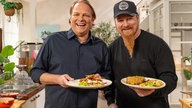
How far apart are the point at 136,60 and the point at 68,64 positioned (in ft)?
1.47

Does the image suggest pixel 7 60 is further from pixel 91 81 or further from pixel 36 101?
pixel 91 81

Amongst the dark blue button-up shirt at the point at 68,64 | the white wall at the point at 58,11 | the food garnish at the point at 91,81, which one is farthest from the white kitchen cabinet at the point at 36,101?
the white wall at the point at 58,11

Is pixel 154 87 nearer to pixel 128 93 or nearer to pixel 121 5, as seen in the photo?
pixel 128 93

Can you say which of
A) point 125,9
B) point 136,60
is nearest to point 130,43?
point 136,60

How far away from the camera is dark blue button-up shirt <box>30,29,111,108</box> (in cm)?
170

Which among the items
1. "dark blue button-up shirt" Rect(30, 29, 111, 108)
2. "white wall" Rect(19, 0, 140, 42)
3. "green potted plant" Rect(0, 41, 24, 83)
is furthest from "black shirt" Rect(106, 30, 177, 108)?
"white wall" Rect(19, 0, 140, 42)

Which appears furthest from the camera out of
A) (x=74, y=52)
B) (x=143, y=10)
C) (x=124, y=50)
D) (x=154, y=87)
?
(x=143, y=10)

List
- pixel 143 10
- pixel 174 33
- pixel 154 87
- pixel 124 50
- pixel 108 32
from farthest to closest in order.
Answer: pixel 143 10 → pixel 108 32 → pixel 174 33 → pixel 124 50 → pixel 154 87

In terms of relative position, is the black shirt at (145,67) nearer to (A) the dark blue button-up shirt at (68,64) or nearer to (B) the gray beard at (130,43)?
(B) the gray beard at (130,43)

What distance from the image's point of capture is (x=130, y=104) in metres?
1.82

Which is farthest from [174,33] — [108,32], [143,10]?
[143,10]

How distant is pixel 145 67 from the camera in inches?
69.7

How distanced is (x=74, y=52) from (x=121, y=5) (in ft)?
1.40

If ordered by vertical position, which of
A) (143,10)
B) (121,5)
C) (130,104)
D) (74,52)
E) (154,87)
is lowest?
(130,104)
